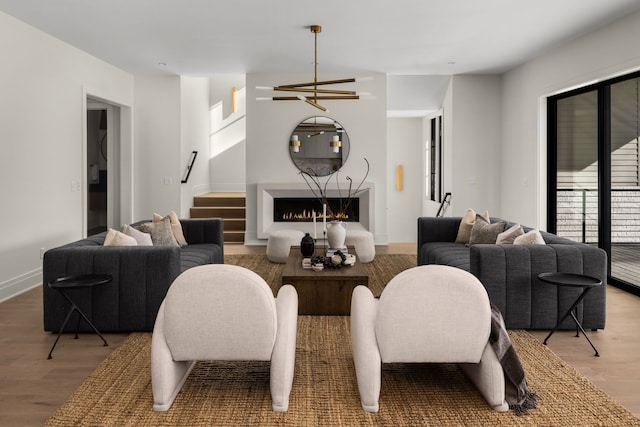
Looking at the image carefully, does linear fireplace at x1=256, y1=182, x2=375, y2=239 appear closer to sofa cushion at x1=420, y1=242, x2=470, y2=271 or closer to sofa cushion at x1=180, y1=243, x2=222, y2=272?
sofa cushion at x1=420, y1=242, x2=470, y2=271

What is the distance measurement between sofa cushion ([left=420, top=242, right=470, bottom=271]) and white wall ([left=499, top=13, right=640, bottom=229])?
2183 mm

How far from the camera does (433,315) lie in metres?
2.75

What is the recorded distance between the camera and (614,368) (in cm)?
340

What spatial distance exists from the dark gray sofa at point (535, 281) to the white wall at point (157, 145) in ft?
19.2

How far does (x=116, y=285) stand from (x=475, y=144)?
20.3 feet

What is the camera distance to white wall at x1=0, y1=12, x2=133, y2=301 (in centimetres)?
540

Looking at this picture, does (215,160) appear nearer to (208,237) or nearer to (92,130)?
(92,130)

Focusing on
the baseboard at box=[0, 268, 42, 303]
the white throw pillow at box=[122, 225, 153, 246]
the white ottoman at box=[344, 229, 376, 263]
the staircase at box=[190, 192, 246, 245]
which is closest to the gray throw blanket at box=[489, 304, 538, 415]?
the white throw pillow at box=[122, 225, 153, 246]

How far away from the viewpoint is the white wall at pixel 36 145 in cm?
540

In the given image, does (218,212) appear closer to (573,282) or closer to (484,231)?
(484,231)

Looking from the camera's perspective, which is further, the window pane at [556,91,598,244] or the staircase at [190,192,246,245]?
Answer: the staircase at [190,192,246,245]

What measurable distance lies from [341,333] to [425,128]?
8.74m

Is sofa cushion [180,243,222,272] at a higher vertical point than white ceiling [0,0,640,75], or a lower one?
lower

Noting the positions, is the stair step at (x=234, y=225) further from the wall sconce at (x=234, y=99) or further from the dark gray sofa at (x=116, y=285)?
the dark gray sofa at (x=116, y=285)
